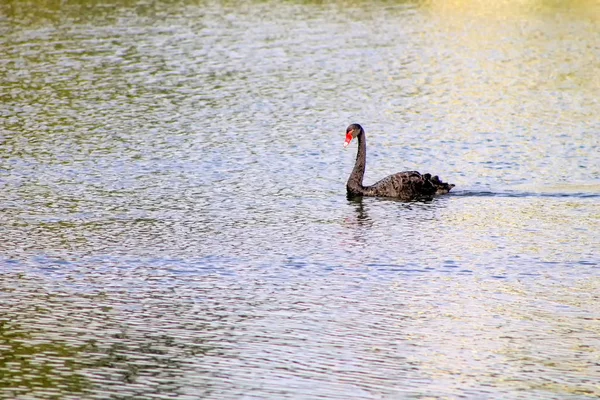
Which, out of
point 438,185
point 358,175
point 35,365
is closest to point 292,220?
point 358,175

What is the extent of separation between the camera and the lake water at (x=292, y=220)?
8.80 meters

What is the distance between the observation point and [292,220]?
1452cm

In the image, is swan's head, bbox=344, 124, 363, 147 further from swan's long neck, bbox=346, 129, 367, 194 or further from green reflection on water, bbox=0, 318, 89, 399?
green reflection on water, bbox=0, 318, 89, 399

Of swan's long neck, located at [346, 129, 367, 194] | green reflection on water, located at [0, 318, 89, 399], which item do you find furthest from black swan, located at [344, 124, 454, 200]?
green reflection on water, located at [0, 318, 89, 399]

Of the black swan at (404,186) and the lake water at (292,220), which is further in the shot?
the black swan at (404,186)

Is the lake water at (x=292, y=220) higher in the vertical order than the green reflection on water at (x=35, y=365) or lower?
higher

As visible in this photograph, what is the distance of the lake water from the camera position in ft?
28.9

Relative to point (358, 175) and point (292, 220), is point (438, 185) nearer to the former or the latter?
point (358, 175)

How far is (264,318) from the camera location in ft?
32.9

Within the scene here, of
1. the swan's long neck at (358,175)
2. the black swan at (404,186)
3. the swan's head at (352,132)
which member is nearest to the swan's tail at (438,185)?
the black swan at (404,186)

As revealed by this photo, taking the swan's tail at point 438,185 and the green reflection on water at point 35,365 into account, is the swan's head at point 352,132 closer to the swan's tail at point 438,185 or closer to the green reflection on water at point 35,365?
the swan's tail at point 438,185

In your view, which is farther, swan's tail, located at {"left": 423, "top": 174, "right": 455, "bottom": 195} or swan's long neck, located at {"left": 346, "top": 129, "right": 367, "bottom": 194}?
swan's long neck, located at {"left": 346, "top": 129, "right": 367, "bottom": 194}

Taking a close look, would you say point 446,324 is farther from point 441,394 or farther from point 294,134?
point 294,134

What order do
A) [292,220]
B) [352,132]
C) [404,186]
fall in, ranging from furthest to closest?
1. [352,132]
2. [404,186]
3. [292,220]
